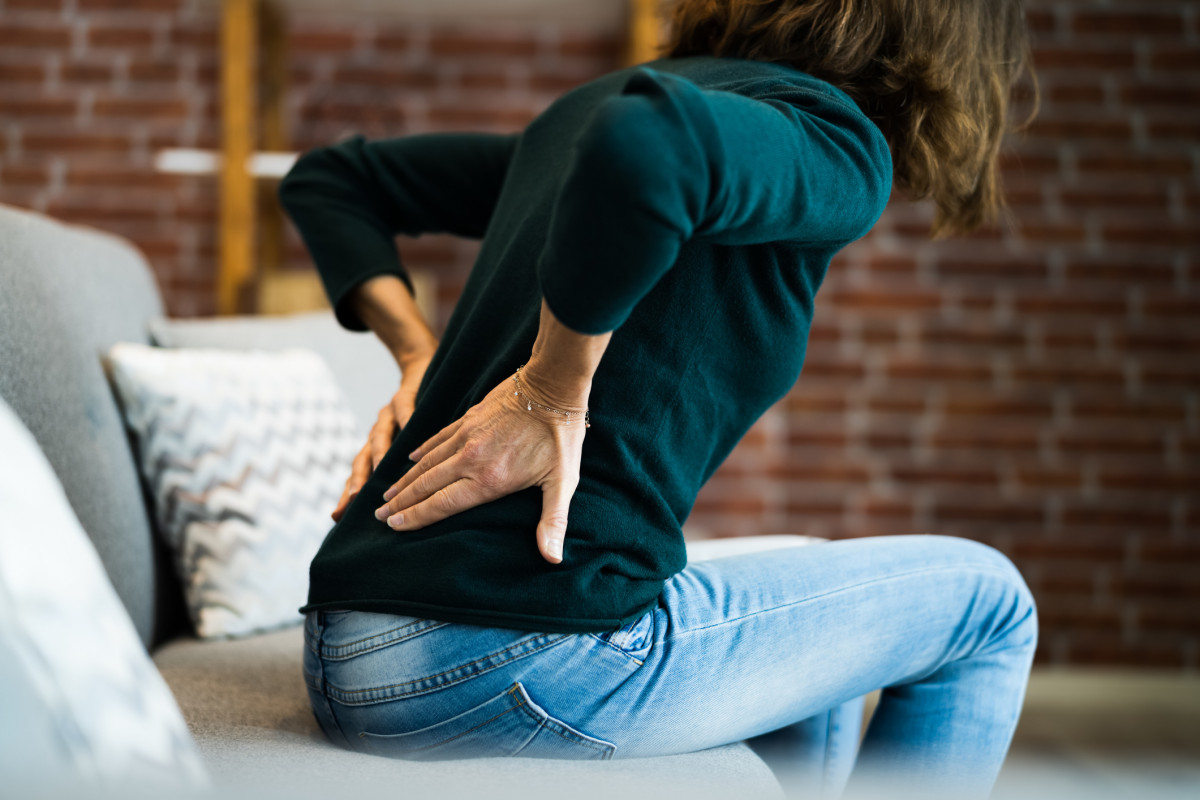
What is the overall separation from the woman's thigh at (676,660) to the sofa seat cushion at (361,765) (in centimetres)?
2

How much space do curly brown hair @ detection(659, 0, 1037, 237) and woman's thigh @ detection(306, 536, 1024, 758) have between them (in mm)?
360

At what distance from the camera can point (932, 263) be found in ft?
8.74

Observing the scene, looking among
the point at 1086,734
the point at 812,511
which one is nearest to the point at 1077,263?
the point at 812,511

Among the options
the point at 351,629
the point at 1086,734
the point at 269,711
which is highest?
the point at 351,629

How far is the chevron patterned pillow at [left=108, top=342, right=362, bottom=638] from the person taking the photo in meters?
1.08

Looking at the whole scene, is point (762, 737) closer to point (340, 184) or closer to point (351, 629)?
point (351, 629)

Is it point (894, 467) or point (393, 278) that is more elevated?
point (393, 278)

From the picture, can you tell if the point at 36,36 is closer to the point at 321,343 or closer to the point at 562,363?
the point at 321,343

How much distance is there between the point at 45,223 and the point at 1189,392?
9.55 feet

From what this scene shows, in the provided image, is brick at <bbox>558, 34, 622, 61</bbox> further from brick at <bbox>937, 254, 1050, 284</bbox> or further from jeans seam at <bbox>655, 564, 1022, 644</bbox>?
jeans seam at <bbox>655, 564, 1022, 644</bbox>

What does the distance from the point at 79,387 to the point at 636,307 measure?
28.2 inches

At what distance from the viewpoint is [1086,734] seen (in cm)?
230

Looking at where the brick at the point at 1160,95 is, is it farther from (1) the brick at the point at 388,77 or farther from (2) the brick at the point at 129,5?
(2) the brick at the point at 129,5

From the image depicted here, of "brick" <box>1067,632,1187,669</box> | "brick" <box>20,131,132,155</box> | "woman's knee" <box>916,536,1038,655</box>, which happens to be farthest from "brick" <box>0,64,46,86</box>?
"brick" <box>1067,632,1187,669</box>
